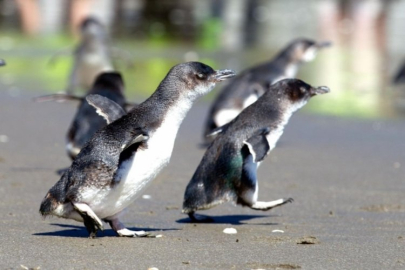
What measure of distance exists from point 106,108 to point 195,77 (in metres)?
0.50

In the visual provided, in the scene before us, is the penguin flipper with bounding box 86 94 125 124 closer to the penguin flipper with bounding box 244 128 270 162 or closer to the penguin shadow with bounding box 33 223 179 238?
the penguin shadow with bounding box 33 223 179 238

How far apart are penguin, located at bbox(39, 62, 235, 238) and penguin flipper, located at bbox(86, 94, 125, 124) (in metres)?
0.20

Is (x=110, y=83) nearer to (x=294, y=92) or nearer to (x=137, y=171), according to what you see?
(x=294, y=92)

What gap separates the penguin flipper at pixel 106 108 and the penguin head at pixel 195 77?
344mm

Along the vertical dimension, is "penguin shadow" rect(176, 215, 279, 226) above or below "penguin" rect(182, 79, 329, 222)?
below

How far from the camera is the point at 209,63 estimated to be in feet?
48.4

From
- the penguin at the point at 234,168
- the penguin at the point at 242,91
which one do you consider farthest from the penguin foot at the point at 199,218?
the penguin at the point at 242,91

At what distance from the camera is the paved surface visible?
4219 mm

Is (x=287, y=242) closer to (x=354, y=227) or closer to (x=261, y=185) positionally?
(x=354, y=227)

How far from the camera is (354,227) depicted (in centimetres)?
518

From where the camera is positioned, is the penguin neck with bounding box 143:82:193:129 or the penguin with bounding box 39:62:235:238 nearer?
the penguin with bounding box 39:62:235:238

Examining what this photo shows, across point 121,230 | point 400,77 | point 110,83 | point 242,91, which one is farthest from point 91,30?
point 121,230

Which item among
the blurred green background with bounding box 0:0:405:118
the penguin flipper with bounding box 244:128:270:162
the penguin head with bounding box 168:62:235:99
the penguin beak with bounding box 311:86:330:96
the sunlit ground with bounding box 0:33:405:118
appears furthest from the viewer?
the blurred green background with bounding box 0:0:405:118

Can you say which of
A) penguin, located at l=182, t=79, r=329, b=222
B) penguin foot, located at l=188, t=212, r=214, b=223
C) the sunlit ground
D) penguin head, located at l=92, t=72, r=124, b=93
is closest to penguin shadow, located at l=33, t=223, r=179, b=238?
penguin foot, located at l=188, t=212, r=214, b=223
